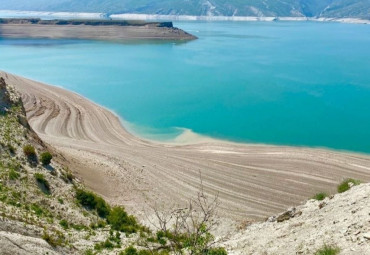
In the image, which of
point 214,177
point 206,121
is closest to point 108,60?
point 206,121

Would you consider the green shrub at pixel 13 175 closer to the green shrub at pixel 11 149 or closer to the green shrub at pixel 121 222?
the green shrub at pixel 11 149

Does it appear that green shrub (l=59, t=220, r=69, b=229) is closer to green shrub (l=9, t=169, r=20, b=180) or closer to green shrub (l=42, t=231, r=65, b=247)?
green shrub (l=42, t=231, r=65, b=247)

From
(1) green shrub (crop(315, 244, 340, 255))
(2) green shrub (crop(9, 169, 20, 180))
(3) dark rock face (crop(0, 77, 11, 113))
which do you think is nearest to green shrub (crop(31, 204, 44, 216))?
(2) green shrub (crop(9, 169, 20, 180))

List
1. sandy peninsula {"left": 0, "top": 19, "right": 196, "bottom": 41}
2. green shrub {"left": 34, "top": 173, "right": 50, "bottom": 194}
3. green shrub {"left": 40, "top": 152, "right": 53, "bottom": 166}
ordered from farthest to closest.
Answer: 1. sandy peninsula {"left": 0, "top": 19, "right": 196, "bottom": 41}
2. green shrub {"left": 40, "top": 152, "right": 53, "bottom": 166}
3. green shrub {"left": 34, "top": 173, "right": 50, "bottom": 194}

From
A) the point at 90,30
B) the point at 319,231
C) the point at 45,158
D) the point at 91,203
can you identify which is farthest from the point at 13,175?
the point at 90,30

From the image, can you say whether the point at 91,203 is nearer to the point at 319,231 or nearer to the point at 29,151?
the point at 29,151

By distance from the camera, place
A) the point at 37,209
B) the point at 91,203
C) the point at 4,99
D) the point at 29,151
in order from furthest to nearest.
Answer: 1. the point at 4,99
2. the point at 29,151
3. the point at 91,203
4. the point at 37,209

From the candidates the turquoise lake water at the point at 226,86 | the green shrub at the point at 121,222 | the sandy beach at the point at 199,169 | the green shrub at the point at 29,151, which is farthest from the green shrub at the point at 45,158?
the turquoise lake water at the point at 226,86
